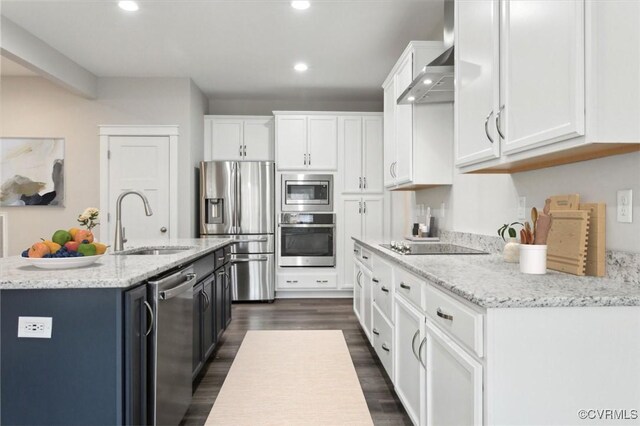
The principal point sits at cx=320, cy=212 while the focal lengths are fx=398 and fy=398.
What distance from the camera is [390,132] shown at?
367 centimetres

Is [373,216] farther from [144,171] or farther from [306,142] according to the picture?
[144,171]

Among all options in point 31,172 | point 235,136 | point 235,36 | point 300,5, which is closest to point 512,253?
point 300,5

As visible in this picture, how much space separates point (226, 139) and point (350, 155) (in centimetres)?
167

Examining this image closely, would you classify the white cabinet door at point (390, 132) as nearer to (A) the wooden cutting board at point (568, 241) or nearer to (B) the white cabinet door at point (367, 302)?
(B) the white cabinet door at point (367, 302)

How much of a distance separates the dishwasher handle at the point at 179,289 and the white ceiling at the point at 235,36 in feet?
7.19

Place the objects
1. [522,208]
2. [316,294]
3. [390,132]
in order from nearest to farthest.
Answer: [522,208] → [390,132] → [316,294]

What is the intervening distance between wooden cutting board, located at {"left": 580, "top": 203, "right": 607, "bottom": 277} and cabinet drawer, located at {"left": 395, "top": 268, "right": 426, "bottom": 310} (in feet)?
2.10

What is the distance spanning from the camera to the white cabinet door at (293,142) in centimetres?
512

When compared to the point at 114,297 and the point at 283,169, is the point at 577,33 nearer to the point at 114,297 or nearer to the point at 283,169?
the point at 114,297

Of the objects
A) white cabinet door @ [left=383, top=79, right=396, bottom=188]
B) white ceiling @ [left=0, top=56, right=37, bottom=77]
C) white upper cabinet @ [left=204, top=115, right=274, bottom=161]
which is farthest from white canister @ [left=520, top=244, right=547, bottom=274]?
white ceiling @ [left=0, top=56, right=37, bottom=77]

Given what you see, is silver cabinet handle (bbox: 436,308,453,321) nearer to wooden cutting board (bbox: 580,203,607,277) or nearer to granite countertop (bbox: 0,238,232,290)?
wooden cutting board (bbox: 580,203,607,277)

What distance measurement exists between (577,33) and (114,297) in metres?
1.79

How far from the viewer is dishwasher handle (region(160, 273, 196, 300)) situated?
1756mm

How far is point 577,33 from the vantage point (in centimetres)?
123
